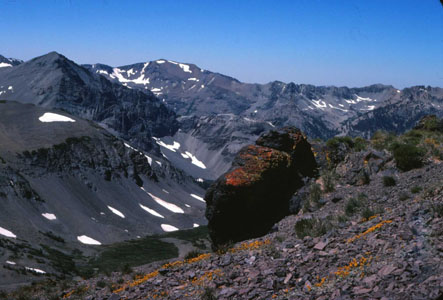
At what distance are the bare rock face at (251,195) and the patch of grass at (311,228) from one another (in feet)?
14.8

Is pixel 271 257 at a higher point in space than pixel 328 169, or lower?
lower

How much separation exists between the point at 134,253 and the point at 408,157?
249 feet

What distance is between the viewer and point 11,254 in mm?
60188

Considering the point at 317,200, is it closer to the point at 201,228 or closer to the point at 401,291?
the point at 401,291

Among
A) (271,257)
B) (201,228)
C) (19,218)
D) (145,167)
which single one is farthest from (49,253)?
(145,167)

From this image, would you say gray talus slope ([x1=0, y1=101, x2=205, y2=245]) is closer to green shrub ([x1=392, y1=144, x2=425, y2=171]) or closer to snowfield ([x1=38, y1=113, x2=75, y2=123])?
snowfield ([x1=38, y1=113, x2=75, y2=123])

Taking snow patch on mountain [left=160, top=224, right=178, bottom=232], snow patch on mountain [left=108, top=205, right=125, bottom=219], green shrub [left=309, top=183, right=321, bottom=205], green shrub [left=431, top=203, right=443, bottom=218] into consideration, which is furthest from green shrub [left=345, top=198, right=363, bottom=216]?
snow patch on mountain [left=160, top=224, right=178, bottom=232]

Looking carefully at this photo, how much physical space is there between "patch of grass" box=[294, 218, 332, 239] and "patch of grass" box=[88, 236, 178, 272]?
2274 inches

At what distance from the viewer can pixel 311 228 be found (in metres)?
14.9

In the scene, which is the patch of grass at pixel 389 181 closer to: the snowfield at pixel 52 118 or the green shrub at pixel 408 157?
the green shrub at pixel 408 157

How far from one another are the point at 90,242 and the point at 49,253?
22238 mm

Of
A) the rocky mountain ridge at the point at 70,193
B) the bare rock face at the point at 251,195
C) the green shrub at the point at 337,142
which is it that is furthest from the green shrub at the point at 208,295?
the rocky mountain ridge at the point at 70,193

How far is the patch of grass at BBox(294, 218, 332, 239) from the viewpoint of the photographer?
13473 mm

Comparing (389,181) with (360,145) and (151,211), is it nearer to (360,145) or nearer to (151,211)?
(360,145)
